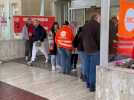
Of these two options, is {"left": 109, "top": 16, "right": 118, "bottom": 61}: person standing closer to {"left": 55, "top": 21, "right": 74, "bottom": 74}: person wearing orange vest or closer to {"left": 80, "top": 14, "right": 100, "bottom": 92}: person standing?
{"left": 80, "top": 14, "right": 100, "bottom": 92}: person standing

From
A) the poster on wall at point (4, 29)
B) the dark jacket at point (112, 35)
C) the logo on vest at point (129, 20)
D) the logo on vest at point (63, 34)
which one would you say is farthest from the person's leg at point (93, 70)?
the poster on wall at point (4, 29)

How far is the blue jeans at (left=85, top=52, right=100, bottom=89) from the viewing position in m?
6.91

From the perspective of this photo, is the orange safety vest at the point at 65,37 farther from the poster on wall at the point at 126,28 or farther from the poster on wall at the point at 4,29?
the poster on wall at the point at 4,29

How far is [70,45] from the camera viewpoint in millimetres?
8312

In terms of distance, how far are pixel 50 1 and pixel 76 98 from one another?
9.55 metres

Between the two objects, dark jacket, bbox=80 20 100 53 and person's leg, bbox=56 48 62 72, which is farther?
person's leg, bbox=56 48 62 72

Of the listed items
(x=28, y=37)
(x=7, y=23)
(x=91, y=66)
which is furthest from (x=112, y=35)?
(x=7, y=23)

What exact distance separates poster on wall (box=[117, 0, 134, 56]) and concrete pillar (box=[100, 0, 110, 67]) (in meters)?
0.23

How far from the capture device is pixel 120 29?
5281 millimetres

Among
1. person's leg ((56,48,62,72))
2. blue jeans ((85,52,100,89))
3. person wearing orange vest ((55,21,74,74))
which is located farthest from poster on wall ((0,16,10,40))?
blue jeans ((85,52,100,89))

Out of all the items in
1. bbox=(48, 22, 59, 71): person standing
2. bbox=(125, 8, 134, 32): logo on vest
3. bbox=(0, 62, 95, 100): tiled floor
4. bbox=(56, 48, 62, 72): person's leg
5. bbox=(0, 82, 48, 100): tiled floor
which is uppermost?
bbox=(125, 8, 134, 32): logo on vest

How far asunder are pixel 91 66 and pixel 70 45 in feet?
4.89

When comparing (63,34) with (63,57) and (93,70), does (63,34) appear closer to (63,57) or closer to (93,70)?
(63,57)

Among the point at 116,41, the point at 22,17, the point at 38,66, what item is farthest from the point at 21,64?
the point at 116,41
